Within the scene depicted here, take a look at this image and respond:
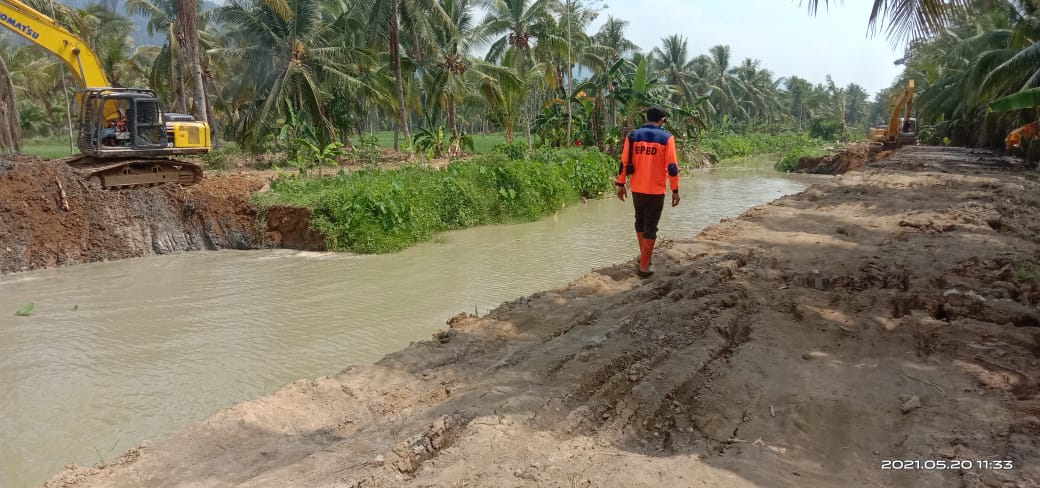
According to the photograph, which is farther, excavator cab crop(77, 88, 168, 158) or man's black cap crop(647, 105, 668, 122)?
excavator cab crop(77, 88, 168, 158)

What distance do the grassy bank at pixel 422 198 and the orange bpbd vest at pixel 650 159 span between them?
6.06 metres

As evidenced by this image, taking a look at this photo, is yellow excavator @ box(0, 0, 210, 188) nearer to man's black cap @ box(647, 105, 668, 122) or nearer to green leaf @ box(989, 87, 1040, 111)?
man's black cap @ box(647, 105, 668, 122)

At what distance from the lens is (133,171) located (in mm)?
12156

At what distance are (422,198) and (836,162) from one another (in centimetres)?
2350

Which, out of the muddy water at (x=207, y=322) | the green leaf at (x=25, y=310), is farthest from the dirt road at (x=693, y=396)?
the green leaf at (x=25, y=310)

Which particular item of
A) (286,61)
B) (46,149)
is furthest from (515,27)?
(46,149)

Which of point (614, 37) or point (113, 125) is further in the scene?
point (614, 37)

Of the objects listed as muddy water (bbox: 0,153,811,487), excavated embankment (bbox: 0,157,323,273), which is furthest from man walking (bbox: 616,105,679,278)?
excavated embankment (bbox: 0,157,323,273)

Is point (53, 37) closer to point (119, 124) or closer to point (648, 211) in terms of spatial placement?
point (119, 124)

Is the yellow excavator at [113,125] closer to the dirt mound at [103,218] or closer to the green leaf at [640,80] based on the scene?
the dirt mound at [103,218]

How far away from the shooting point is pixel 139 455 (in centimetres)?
357

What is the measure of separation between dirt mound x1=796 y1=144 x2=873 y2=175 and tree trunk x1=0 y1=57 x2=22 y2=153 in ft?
111

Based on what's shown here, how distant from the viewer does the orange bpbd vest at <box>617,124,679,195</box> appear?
A: 6164 mm

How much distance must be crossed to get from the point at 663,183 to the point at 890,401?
341 cm
